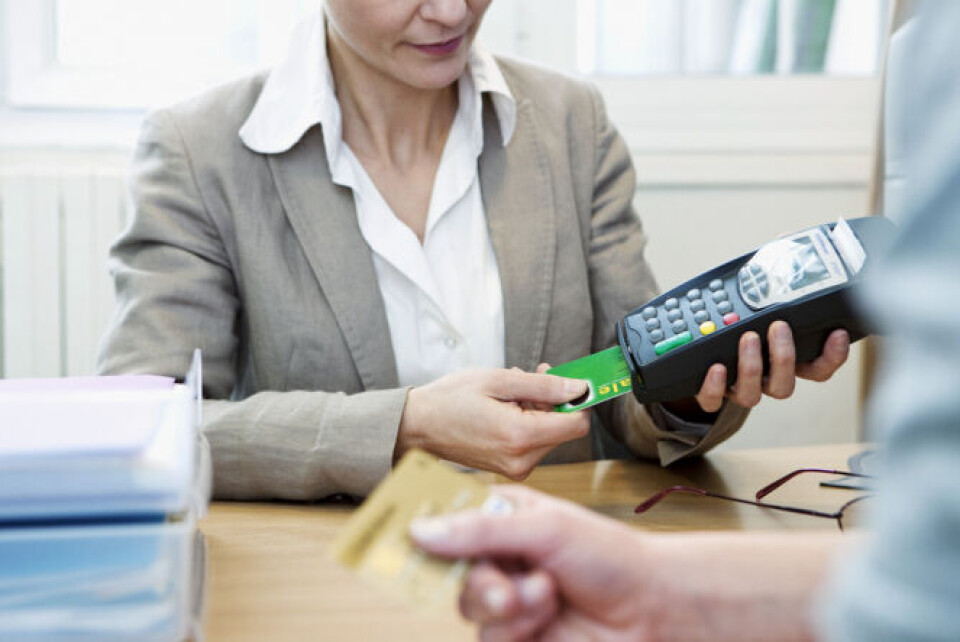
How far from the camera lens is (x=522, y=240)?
1.17m

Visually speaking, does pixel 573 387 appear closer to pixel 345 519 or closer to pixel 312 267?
Answer: pixel 345 519

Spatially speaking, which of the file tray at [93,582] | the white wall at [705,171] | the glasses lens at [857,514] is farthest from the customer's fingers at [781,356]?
the white wall at [705,171]

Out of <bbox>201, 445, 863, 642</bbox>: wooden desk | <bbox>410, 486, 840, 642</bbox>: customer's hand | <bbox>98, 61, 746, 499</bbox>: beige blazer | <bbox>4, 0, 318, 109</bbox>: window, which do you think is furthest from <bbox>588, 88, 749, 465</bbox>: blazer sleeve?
<bbox>4, 0, 318, 109</bbox>: window

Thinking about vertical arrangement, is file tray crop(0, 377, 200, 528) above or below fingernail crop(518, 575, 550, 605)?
above

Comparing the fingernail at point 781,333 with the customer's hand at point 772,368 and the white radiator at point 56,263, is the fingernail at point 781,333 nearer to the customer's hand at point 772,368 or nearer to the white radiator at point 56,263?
the customer's hand at point 772,368

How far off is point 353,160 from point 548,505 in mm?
721

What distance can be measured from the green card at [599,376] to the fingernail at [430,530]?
0.39 metres

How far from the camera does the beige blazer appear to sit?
1.04m

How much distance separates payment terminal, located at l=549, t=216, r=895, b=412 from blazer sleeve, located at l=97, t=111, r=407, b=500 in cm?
17

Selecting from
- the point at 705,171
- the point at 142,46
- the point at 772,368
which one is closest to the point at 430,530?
the point at 772,368

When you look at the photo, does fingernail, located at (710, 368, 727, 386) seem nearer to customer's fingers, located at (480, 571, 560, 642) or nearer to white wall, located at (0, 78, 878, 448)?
customer's fingers, located at (480, 571, 560, 642)

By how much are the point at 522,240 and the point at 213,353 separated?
332 mm

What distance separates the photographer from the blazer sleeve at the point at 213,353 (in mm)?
914

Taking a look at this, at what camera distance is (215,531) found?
2.67ft
